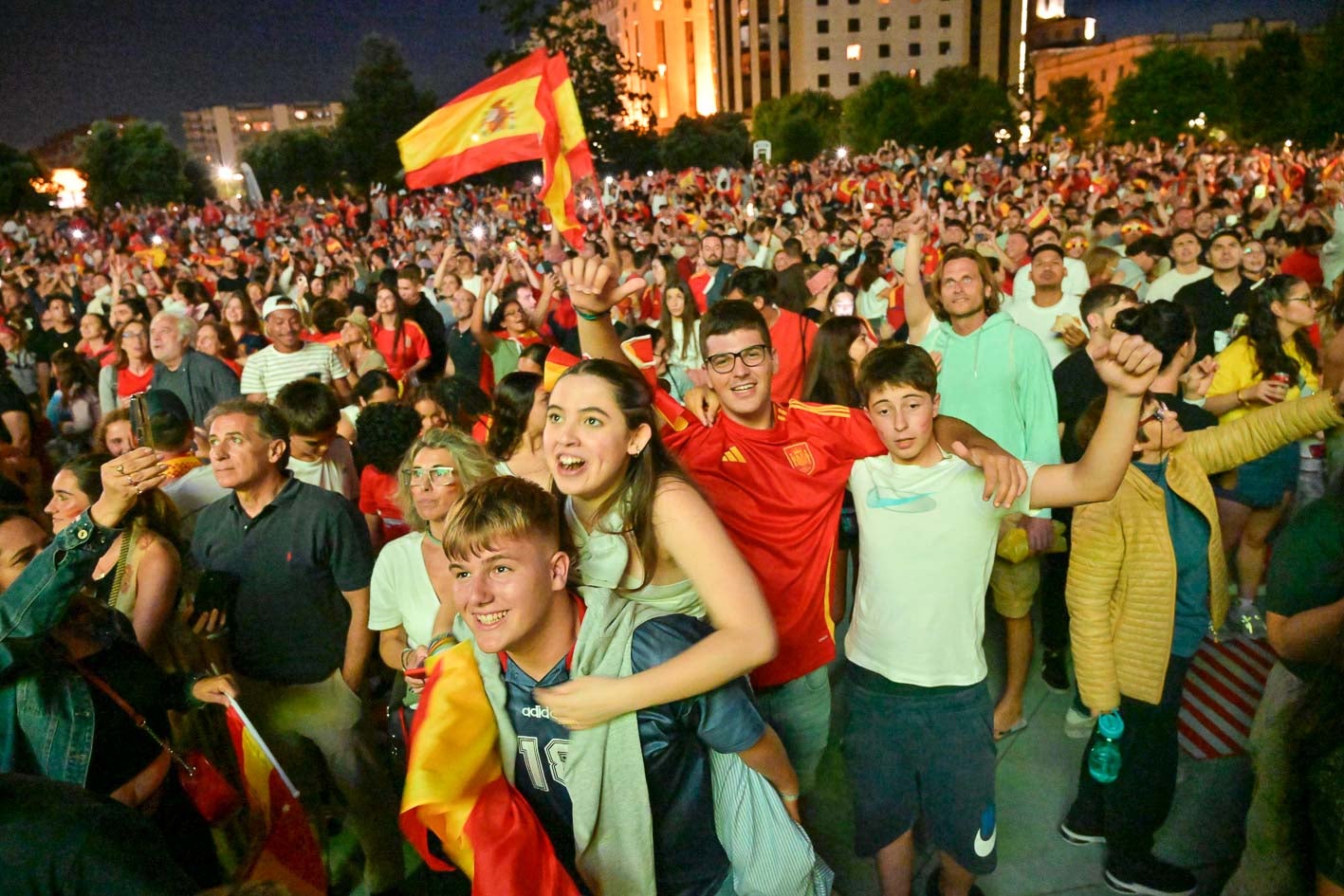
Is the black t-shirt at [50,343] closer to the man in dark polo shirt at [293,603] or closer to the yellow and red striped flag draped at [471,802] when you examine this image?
the man in dark polo shirt at [293,603]

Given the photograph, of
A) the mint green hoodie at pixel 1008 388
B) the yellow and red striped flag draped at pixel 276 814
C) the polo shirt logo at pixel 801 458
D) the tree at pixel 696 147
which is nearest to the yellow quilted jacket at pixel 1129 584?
the polo shirt logo at pixel 801 458

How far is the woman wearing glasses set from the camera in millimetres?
3205

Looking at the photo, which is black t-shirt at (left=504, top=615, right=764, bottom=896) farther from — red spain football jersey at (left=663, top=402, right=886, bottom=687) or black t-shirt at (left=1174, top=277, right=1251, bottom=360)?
black t-shirt at (left=1174, top=277, right=1251, bottom=360)

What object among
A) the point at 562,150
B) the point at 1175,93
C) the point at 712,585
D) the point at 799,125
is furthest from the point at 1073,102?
the point at 712,585

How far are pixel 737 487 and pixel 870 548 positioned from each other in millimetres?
495

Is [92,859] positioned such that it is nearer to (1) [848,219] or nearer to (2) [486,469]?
(2) [486,469]

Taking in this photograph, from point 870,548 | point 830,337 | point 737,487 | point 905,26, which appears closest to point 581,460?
point 737,487

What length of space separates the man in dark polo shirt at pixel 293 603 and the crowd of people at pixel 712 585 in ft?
0.05

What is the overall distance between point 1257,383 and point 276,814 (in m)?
4.88

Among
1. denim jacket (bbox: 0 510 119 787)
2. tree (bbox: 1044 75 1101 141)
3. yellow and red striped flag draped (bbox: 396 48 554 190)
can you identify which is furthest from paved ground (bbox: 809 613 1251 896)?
tree (bbox: 1044 75 1101 141)

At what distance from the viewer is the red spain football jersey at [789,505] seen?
3027mm

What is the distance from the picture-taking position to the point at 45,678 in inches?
91.7

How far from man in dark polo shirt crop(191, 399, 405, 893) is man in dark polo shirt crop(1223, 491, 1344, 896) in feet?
9.99

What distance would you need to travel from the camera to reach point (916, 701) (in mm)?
2869
